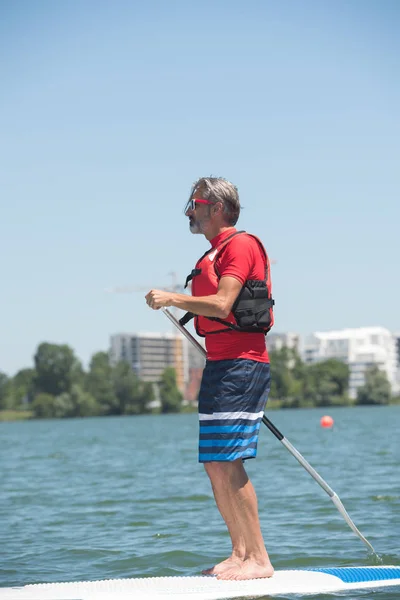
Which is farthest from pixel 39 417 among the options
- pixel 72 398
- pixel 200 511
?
pixel 200 511

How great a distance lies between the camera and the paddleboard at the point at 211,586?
5531mm

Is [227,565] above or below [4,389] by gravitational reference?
below

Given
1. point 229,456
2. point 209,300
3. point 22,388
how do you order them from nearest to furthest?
point 209,300
point 229,456
point 22,388

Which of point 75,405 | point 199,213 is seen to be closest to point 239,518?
point 199,213

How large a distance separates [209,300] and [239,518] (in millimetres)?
1318

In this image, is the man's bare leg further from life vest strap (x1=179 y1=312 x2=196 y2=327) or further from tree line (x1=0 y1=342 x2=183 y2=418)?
tree line (x1=0 y1=342 x2=183 y2=418)

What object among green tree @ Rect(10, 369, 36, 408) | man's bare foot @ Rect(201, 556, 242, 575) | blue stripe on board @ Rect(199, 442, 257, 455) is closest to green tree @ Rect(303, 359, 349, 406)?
green tree @ Rect(10, 369, 36, 408)

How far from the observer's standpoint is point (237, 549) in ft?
19.7

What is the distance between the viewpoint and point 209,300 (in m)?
5.60

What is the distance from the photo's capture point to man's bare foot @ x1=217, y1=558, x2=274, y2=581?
588 centimetres

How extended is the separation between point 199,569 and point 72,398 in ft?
440

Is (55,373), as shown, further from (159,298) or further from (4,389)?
(159,298)

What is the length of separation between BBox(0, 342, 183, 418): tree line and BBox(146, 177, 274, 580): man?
133250 millimetres

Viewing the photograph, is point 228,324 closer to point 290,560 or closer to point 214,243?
point 214,243
